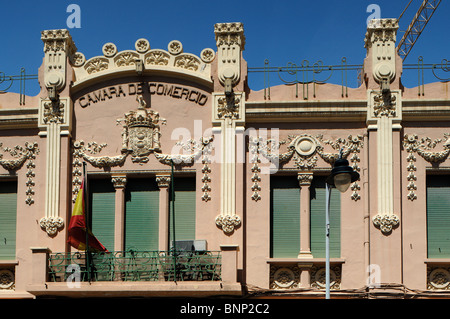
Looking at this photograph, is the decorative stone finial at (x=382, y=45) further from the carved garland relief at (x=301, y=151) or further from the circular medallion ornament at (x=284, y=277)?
the circular medallion ornament at (x=284, y=277)

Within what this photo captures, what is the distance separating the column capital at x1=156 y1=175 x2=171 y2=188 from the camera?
25.6m

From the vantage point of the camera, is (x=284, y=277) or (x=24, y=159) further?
(x=24, y=159)

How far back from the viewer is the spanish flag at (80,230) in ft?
80.4

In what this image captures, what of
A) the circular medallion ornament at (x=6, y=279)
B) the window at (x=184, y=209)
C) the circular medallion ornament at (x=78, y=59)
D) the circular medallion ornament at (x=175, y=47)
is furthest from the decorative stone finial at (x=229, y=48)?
the circular medallion ornament at (x=6, y=279)

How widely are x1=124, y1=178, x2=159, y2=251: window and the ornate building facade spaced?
1.2 inches

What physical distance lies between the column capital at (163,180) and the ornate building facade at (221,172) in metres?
0.03

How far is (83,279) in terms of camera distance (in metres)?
24.2

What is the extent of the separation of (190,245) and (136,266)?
5.06ft

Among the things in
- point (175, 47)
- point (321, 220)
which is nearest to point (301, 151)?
point (321, 220)

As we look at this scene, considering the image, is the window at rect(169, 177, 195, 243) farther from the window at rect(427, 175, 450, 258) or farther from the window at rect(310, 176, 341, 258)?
the window at rect(427, 175, 450, 258)

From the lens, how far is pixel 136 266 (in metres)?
24.5

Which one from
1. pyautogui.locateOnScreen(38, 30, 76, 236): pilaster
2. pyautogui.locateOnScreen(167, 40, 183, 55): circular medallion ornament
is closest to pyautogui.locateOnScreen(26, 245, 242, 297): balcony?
pyautogui.locateOnScreen(38, 30, 76, 236): pilaster

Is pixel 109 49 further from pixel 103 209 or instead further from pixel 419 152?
pixel 419 152
